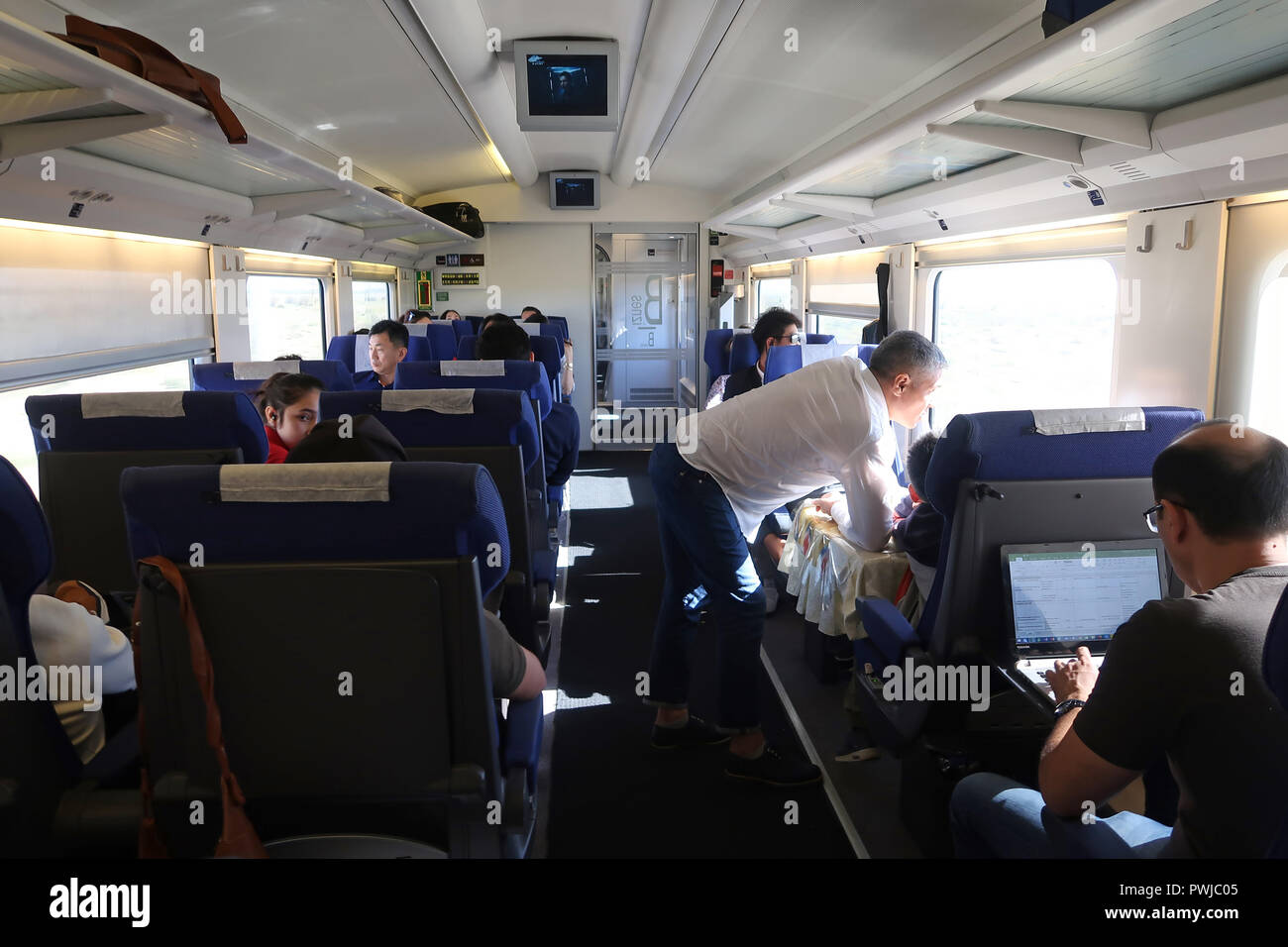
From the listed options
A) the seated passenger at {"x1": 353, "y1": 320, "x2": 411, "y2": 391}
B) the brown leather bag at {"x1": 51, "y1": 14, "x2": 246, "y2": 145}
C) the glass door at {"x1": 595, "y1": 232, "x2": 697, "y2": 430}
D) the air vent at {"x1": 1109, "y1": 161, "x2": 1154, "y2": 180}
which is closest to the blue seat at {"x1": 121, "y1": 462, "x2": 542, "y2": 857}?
the brown leather bag at {"x1": 51, "y1": 14, "x2": 246, "y2": 145}

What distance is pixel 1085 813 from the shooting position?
6.33 feet

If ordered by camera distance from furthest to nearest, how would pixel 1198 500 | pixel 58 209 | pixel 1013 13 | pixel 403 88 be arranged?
1. pixel 403 88
2. pixel 58 209
3. pixel 1013 13
4. pixel 1198 500

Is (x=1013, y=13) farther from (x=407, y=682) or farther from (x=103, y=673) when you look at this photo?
(x=103, y=673)

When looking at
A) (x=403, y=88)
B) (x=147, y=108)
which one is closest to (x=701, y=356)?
(x=403, y=88)

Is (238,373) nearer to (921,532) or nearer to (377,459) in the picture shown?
(377,459)

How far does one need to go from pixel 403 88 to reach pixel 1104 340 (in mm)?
4614

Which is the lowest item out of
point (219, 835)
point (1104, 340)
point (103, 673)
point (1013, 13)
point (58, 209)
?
point (219, 835)

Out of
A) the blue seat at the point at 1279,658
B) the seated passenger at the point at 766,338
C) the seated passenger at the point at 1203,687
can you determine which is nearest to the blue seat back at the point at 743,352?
the seated passenger at the point at 766,338

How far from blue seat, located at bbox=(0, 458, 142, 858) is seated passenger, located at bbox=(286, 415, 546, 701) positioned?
571 millimetres

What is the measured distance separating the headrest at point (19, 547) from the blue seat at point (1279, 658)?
2.26 m

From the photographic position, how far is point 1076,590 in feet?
8.89

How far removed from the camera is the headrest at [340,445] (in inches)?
89.2

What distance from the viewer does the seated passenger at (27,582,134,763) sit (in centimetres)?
211
